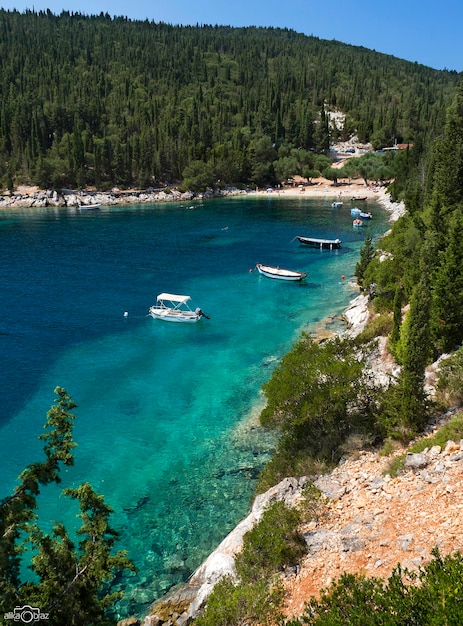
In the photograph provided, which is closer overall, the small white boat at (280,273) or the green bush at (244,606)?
the green bush at (244,606)

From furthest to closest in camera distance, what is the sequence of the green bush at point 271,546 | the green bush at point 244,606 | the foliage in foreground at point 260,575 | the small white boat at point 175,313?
the small white boat at point 175,313
the green bush at point 271,546
the foliage in foreground at point 260,575
the green bush at point 244,606

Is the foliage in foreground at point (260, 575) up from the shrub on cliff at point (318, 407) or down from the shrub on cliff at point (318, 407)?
down

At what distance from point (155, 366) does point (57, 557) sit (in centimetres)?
2767

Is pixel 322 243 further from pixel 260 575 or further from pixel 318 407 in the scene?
pixel 260 575

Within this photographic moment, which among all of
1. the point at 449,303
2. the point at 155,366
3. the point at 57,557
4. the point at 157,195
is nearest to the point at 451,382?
the point at 449,303

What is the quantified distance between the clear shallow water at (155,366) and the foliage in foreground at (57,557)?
6649 mm

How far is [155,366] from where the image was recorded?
40.8 metres

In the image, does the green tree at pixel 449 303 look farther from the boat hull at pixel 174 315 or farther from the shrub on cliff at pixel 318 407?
the boat hull at pixel 174 315

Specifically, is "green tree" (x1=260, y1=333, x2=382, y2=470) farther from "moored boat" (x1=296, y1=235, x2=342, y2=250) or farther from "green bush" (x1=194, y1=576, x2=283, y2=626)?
"moored boat" (x1=296, y1=235, x2=342, y2=250)

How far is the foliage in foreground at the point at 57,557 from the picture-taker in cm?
1189

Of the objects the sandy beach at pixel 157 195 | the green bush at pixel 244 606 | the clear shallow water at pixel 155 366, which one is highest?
the sandy beach at pixel 157 195

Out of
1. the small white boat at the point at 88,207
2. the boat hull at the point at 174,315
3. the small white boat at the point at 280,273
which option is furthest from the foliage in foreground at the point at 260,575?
the small white boat at the point at 88,207

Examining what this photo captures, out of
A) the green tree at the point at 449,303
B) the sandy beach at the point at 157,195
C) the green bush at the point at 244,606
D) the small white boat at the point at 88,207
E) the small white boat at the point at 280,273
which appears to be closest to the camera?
the green bush at the point at 244,606

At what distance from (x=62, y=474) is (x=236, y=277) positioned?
45.7 m
